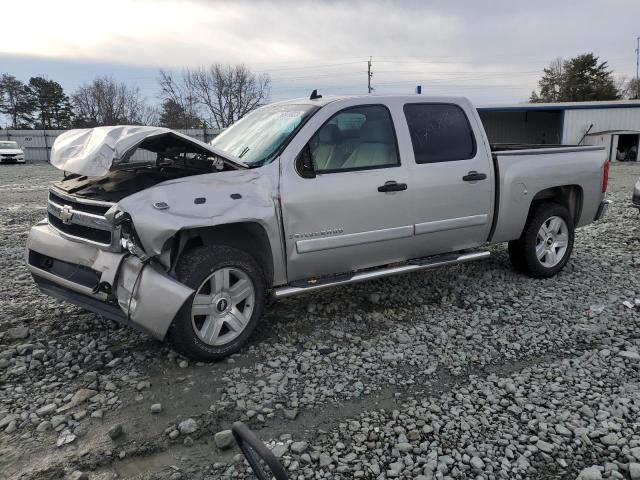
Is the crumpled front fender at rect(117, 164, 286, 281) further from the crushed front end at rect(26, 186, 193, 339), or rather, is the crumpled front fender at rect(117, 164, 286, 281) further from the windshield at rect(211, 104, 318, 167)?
the windshield at rect(211, 104, 318, 167)

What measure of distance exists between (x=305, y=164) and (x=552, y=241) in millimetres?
3317

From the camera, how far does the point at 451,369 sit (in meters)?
3.88

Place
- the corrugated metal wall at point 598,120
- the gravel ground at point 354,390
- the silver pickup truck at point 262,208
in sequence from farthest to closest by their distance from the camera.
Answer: the corrugated metal wall at point 598,120
the silver pickup truck at point 262,208
the gravel ground at point 354,390

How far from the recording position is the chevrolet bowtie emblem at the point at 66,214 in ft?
13.1

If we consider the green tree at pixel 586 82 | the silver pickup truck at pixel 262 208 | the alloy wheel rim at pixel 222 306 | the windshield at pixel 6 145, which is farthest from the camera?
the green tree at pixel 586 82

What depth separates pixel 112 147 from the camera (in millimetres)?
3721

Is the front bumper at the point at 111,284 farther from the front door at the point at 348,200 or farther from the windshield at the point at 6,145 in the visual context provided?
the windshield at the point at 6,145

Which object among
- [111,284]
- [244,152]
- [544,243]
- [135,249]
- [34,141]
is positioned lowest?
[34,141]

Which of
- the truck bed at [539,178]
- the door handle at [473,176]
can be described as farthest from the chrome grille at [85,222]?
the truck bed at [539,178]

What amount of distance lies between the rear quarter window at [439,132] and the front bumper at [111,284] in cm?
255

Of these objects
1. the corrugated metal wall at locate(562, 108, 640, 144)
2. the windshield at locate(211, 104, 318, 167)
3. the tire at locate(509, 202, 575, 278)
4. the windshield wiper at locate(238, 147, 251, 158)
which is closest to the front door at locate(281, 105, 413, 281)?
the windshield at locate(211, 104, 318, 167)

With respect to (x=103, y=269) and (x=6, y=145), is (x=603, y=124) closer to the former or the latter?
(x=103, y=269)

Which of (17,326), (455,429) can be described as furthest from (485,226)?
(17,326)

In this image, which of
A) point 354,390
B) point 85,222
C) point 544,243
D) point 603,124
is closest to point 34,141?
point 603,124
